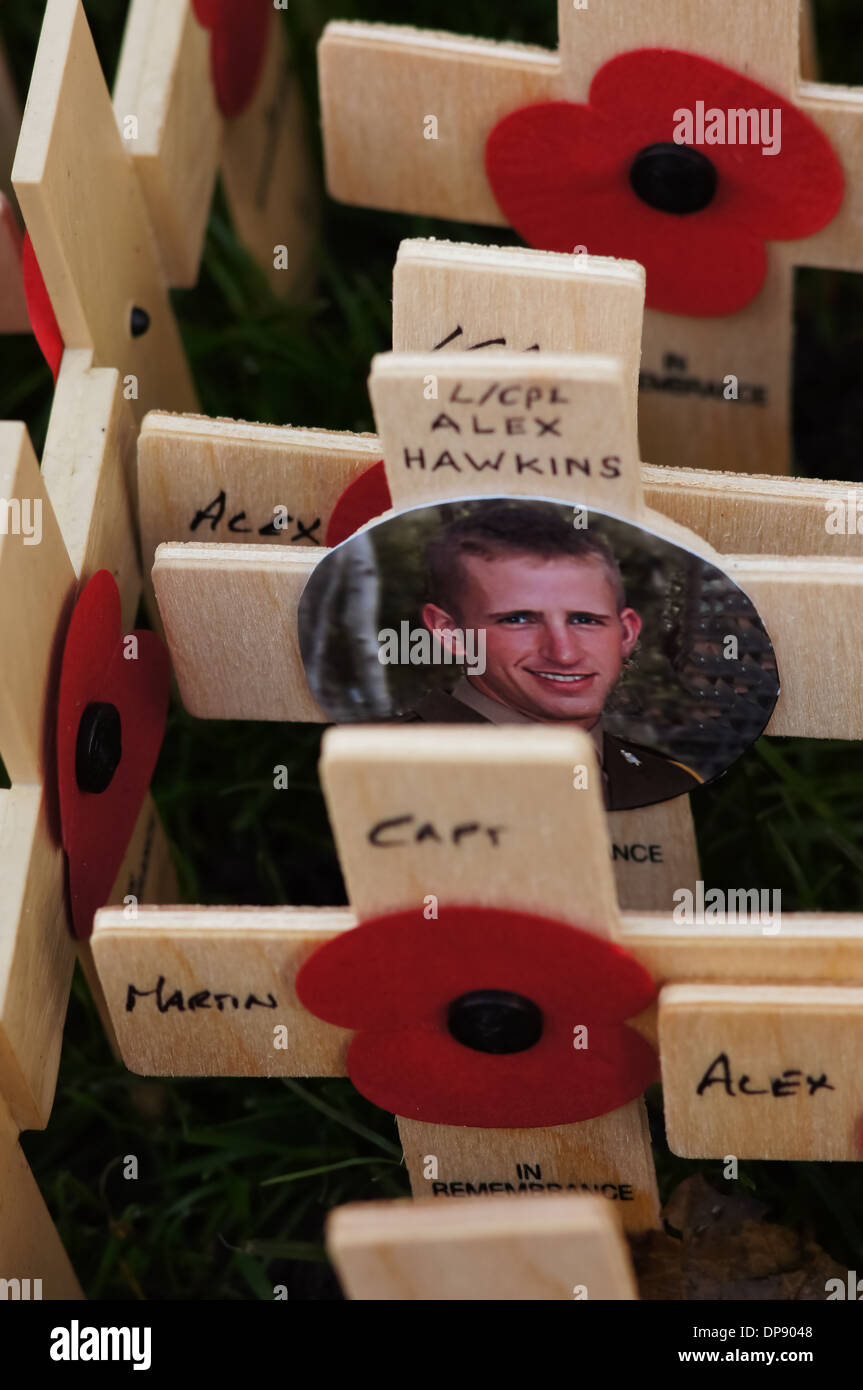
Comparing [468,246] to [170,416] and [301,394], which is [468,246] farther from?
[301,394]

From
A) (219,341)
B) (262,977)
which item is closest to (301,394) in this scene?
(219,341)

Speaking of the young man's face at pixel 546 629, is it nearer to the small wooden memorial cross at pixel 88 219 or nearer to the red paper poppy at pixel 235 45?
the small wooden memorial cross at pixel 88 219

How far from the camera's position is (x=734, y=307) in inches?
42.8

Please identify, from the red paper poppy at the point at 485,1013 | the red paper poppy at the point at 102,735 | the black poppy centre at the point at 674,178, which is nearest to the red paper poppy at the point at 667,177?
the black poppy centre at the point at 674,178

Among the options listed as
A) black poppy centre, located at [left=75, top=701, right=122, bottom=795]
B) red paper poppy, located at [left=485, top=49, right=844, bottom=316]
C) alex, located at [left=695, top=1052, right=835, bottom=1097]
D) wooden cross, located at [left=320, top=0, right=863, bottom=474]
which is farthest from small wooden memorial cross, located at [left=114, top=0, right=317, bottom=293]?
alex, located at [left=695, top=1052, right=835, bottom=1097]

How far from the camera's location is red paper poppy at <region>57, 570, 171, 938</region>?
33.5 inches

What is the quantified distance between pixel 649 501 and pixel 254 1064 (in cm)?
36

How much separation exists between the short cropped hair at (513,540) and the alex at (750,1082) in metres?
0.23

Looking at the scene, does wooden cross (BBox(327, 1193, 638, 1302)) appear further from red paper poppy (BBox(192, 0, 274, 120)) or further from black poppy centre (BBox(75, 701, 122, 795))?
red paper poppy (BBox(192, 0, 274, 120))

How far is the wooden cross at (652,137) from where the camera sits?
937 mm

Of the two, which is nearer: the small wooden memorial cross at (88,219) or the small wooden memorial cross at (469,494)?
the small wooden memorial cross at (469,494)

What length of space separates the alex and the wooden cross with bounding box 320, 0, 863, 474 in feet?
1.71

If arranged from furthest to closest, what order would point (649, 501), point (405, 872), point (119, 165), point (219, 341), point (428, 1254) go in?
point (219, 341) → point (119, 165) → point (649, 501) → point (405, 872) → point (428, 1254)

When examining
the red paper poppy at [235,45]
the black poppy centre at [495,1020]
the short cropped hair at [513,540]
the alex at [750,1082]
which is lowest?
the alex at [750,1082]
